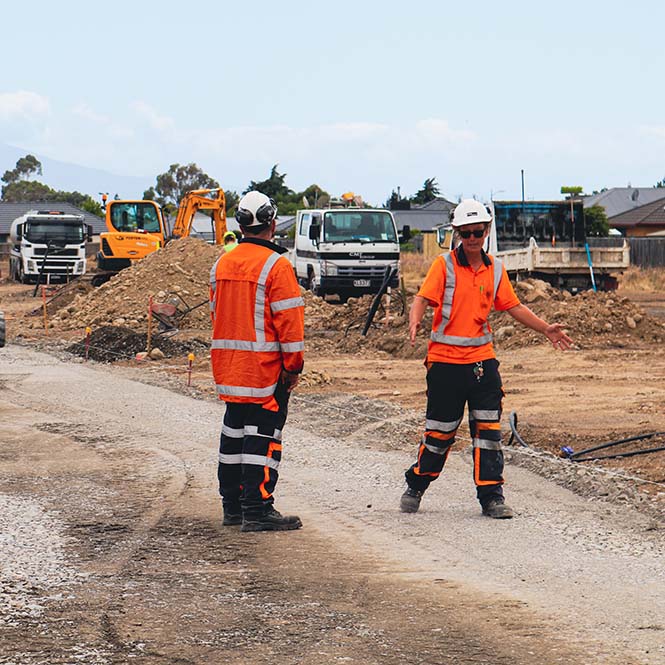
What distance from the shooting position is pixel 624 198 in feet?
332

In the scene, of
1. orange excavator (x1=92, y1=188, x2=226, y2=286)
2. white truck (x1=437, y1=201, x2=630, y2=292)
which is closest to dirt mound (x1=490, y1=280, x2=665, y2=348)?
white truck (x1=437, y1=201, x2=630, y2=292)

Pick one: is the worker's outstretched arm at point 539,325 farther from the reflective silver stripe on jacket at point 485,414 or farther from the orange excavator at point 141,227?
the orange excavator at point 141,227

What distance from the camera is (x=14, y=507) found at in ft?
28.2

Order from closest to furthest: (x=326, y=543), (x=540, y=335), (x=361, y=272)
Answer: (x=326, y=543), (x=540, y=335), (x=361, y=272)

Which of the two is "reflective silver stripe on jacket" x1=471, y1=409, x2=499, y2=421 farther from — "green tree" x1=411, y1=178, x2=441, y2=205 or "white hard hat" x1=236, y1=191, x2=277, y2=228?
"green tree" x1=411, y1=178, x2=441, y2=205

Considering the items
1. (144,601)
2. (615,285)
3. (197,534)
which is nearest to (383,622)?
(144,601)

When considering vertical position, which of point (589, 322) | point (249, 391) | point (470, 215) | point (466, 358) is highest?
point (470, 215)

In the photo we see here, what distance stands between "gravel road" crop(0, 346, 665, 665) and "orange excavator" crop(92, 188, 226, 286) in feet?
93.1

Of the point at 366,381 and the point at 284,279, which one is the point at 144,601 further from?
the point at 366,381

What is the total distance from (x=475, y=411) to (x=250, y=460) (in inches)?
57.0

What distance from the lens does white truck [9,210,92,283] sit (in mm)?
46719

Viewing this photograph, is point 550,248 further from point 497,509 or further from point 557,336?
point 497,509

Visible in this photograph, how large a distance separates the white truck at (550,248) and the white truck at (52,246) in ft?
62.9

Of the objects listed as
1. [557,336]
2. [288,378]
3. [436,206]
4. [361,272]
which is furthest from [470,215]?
[436,206]
